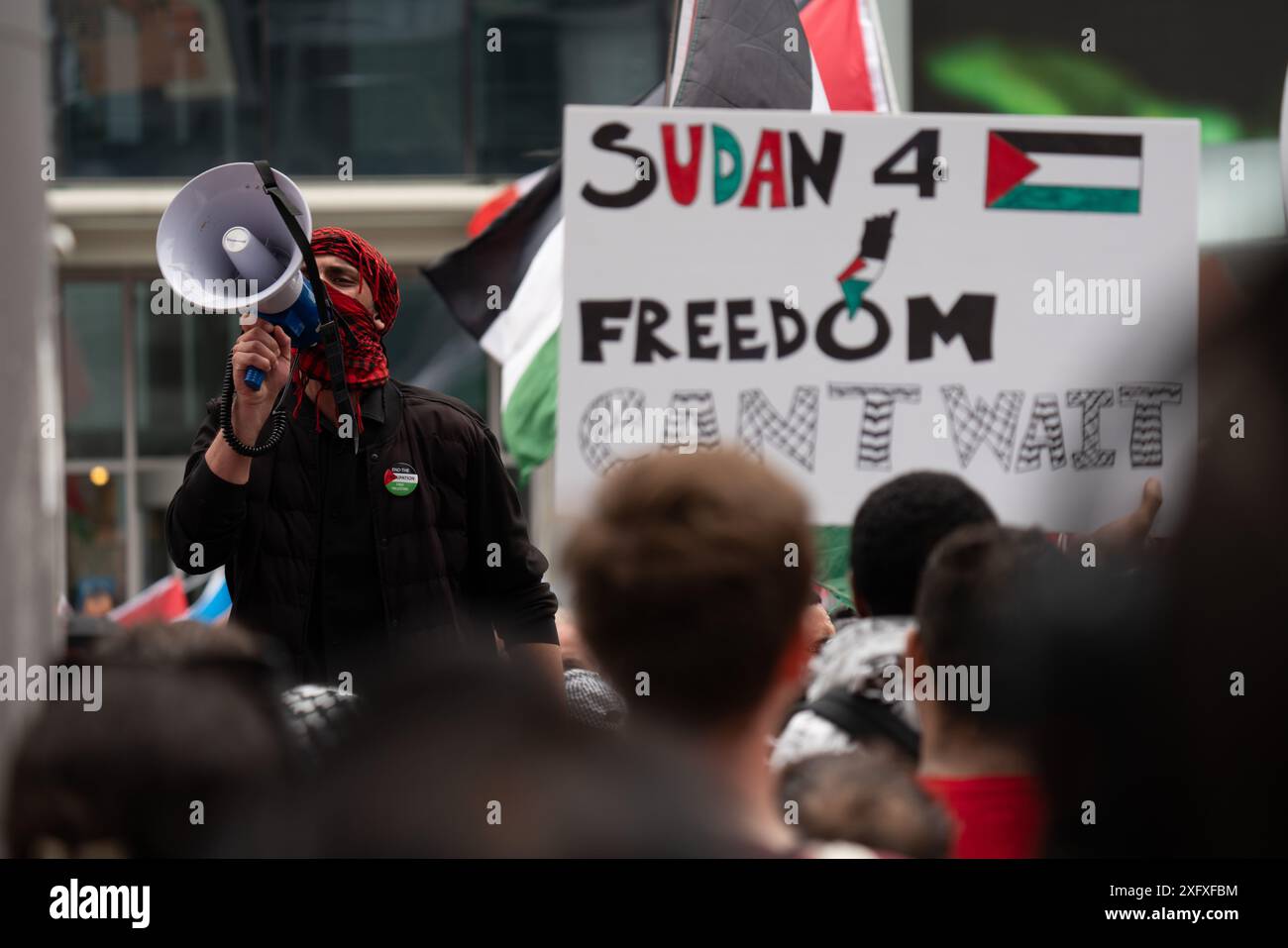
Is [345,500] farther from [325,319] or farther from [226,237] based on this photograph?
[226,237]

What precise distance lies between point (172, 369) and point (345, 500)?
976 cm

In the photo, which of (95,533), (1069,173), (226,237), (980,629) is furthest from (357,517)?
(95,533)

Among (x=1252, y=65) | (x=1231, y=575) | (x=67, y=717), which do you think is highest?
(x=1252, y=65)

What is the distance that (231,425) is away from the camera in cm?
291

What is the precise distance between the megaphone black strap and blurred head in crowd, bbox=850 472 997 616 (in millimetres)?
940

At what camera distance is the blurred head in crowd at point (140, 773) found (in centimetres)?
153

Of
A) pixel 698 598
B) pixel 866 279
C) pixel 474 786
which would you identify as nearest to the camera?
pixel 474 786

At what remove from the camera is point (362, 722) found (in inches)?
53.6

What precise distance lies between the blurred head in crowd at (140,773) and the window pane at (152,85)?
1126 cm

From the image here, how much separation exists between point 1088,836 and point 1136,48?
9.18m

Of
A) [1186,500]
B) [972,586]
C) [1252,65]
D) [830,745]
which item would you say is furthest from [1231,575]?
[1252,65]

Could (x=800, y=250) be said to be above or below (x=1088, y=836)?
above

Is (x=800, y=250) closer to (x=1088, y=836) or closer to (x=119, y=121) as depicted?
(x=1088, y=836)

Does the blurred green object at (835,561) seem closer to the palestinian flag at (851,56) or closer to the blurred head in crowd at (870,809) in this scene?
the palestinian flag at (851,56)
